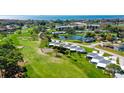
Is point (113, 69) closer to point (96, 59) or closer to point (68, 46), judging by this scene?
point (96, 59)

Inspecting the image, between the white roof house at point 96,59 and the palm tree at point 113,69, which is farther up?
the white roof house at point 96,59

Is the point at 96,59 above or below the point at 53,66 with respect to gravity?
above

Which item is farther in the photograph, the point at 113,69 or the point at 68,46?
the point at 68,46

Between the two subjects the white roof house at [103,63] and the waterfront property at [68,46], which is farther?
the waterfront property at [68,46]

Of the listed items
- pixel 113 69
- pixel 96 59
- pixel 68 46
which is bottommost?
pixel 113 69

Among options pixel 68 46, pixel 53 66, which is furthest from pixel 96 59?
pixel 53 66

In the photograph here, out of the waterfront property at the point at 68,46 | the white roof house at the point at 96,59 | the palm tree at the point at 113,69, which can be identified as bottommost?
the palm tree at the point at 113,69

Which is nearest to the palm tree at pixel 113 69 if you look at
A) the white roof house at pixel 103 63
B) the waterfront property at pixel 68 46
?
the white roof house at pixel 103 63

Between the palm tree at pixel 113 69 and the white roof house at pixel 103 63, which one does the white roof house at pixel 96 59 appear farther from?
the palm tree at pixel 113 69

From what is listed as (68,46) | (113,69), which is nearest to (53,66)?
(68,46)
